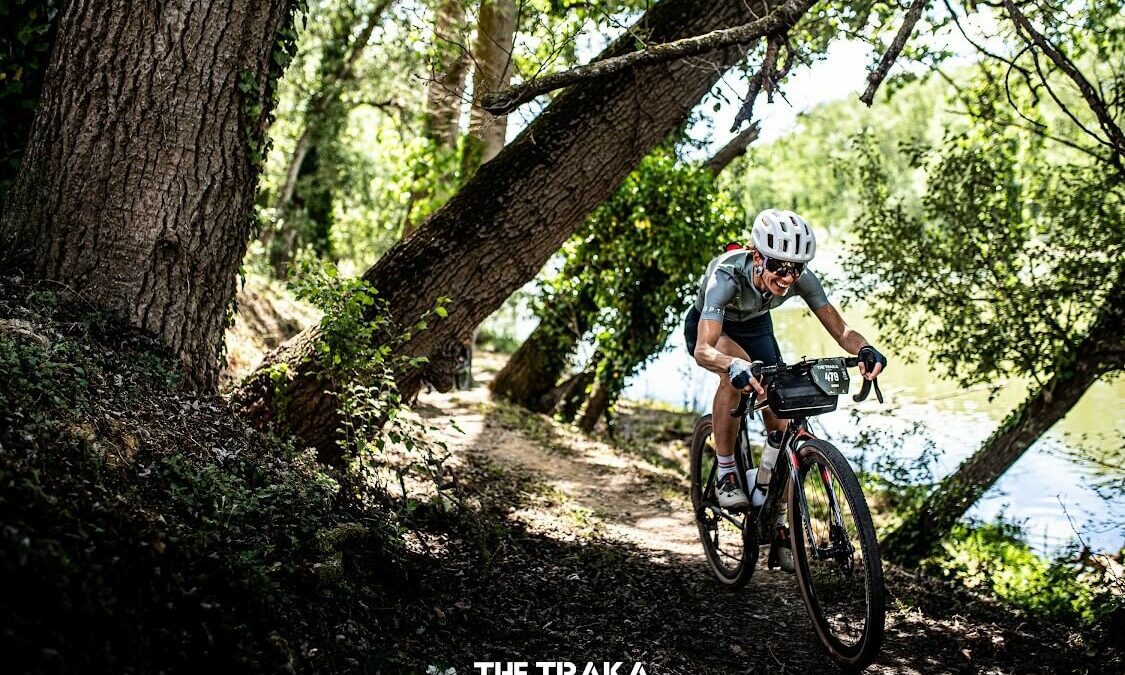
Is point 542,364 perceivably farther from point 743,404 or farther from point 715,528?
point 743,404

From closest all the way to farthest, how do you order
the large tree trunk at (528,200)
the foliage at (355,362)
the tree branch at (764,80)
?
1. the tree branch at (764,80)
2. the foliage at (355,362)
3. the large tree trunk at (528,200)

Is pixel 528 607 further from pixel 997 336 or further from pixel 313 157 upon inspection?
pixel 313 157

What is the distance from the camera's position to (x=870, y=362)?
434 centimetres

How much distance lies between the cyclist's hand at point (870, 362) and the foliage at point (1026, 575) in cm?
196

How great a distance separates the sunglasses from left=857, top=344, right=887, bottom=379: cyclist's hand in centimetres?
55

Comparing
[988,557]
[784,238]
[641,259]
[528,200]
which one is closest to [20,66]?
[528,200]

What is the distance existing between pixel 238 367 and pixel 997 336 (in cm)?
740

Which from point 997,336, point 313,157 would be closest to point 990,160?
point 997,336

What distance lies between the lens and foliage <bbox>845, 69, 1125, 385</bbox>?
855 centimetres

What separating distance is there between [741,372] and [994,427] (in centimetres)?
1128

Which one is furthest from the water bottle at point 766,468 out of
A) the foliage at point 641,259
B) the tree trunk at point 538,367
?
the tree trunk at point 538,367

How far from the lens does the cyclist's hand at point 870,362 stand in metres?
4.30

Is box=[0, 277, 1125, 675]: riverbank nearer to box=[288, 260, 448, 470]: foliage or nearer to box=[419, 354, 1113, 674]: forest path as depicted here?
box=[419, 354, 1113, 674]: forest path

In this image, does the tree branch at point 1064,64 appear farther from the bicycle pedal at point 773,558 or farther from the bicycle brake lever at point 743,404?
the bicycle pedal at point 773,558
